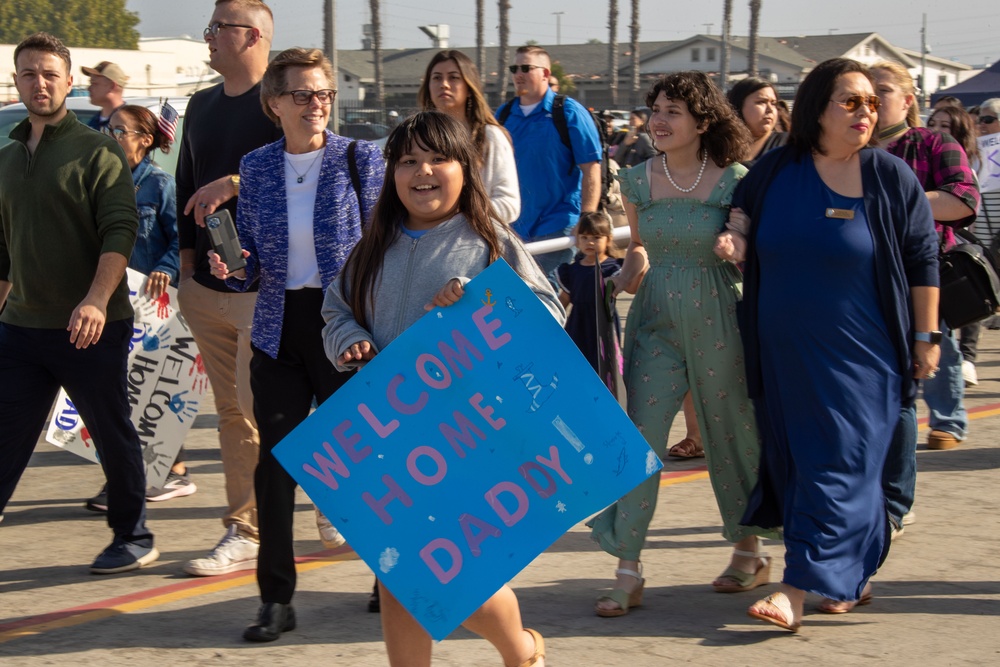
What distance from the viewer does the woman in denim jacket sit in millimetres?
6629

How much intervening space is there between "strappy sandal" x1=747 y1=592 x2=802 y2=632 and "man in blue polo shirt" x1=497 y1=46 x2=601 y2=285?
3.24 meters

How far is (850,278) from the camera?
4305 mm

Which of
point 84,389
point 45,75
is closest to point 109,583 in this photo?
point 84,389

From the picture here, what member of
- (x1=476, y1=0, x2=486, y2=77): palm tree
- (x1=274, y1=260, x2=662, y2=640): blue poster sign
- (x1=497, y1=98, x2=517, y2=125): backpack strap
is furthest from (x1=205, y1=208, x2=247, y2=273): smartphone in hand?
(x1=476, y1=0, x2=486, y2=77): palm tree

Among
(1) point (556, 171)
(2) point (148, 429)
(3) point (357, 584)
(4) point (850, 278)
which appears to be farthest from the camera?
(1) point (556, 171)

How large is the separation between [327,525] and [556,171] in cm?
270

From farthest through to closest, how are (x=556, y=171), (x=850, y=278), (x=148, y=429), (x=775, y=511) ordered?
(x=556, y=171) < (x=148, y=429) < (x=775, y=511) < (x=850, y=278)

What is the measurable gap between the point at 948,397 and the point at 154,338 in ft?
13.9

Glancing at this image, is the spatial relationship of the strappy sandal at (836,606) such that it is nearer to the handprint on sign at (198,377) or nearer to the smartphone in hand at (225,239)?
the smartphone in hand at (225,239)

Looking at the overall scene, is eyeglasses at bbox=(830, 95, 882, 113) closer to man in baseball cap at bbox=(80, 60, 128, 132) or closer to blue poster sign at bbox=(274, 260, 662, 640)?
blue poster sign at bbox=(274, 260, 662, 640)

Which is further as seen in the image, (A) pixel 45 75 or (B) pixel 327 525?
(B) pixel 327 525

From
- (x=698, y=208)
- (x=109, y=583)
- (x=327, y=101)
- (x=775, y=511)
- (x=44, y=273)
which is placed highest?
(x=327, y=101)

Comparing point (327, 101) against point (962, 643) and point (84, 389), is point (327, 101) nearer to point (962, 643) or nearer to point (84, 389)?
point (84, 389)

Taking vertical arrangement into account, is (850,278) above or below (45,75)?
below
